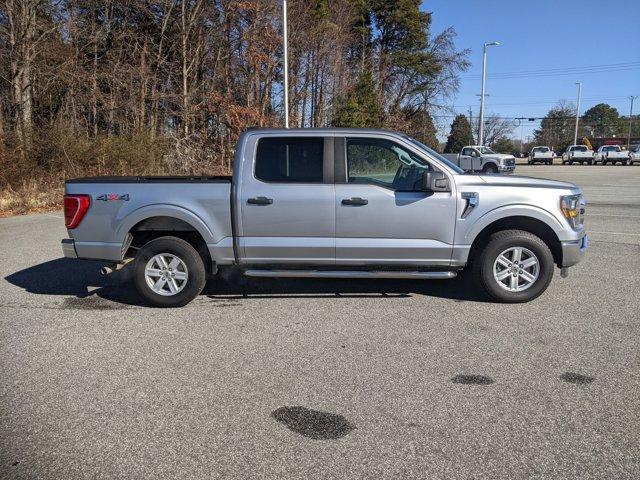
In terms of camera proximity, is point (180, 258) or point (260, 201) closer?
point (260, 201)

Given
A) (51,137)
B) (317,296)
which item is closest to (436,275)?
(317,296)

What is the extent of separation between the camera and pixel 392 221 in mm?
5543

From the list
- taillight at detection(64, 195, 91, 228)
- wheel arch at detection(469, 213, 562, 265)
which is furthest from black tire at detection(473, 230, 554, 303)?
taillight at detection(64, 195, 91, 228)

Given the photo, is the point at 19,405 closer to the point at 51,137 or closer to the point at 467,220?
the point at 467,220

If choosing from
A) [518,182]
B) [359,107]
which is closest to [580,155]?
[359,107]

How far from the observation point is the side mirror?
541 centimetres

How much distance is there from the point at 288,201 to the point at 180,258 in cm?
133

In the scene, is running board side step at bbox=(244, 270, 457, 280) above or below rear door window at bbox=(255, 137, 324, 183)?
below

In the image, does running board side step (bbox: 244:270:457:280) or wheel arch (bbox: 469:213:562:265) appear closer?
running board side step (bbox: 244:270:457:280)

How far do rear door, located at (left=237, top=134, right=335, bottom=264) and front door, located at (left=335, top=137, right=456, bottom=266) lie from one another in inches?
6.6

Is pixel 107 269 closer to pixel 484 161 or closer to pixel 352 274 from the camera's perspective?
pixel 352 274

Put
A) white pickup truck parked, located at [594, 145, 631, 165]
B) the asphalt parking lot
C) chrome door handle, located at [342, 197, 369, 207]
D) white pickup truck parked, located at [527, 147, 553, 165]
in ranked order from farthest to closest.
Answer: white pickup truck parked, located at [527, 147, 553, 165] → white pickup truck parked, located at [594, 145, 631, 165] → chrome door handle, located at [342, 197, 369, 207] → the asphalt parking lot

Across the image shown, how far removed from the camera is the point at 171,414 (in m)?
3.46

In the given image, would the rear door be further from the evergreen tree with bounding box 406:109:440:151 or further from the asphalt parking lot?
the evergreen tree with bounding box 406:109:440:151
